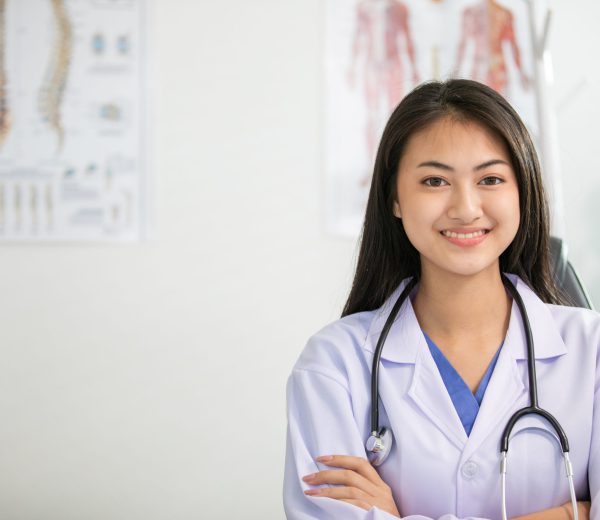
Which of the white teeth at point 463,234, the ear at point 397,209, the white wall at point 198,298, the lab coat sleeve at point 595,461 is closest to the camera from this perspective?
the lab coat sleeve at point 595,461

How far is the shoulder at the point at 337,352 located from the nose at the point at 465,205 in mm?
244

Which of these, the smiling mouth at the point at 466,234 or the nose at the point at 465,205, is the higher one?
the nose at the point at 465,205

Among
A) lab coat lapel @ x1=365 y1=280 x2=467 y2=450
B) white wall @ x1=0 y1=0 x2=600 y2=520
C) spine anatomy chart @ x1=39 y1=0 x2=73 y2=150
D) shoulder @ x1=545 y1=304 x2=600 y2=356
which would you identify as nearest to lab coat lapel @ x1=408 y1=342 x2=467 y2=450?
lab coat lapel @ x1=365 y1=280 x2=467 y2=450

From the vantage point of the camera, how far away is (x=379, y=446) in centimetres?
107

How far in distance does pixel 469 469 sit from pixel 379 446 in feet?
0.41

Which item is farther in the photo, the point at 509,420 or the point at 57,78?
the point at 57,78

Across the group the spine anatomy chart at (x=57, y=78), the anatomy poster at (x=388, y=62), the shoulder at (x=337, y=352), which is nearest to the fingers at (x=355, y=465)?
the shoulder at (x=337, y=352)

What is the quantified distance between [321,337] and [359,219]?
1.19 meters

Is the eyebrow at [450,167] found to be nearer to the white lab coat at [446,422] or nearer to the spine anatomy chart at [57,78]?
the white lab coat at [446,422]

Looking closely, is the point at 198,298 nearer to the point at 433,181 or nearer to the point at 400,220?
the point at 400,220

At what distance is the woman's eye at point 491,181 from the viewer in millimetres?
1100

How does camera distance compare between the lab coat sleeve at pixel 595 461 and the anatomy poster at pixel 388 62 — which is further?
the anatomy poster at pixel 388 62

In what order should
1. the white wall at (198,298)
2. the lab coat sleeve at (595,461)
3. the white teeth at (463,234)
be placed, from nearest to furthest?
the lab coat sleeve at (595,461)
the white teeth at (463,234)
the white wall at (198,298)

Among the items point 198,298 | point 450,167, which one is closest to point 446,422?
point 450,167
